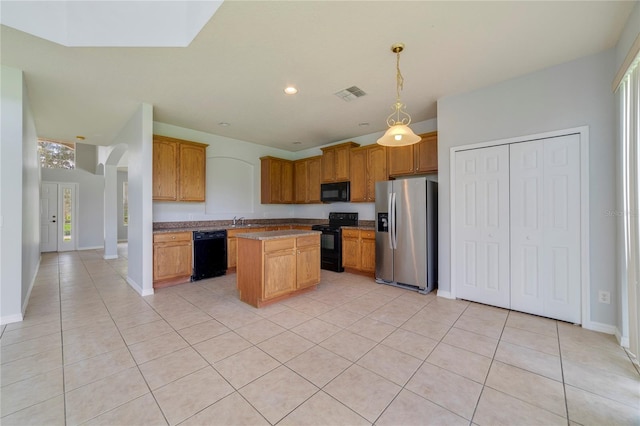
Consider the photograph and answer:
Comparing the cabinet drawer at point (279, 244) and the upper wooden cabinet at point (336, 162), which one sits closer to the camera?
the cabinet drawer at point (279, 244)

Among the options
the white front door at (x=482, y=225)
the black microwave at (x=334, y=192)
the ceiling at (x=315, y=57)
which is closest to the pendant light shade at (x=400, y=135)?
the ceiling at (x=315, y=57)

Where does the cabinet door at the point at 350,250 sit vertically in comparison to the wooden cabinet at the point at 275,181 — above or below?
below

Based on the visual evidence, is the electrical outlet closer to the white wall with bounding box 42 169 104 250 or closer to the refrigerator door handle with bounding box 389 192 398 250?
the refrigerator door handle with bounding box 389 192 398 250

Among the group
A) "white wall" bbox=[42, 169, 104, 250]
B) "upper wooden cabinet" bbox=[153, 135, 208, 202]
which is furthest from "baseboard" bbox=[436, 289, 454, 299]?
"white wall" bbox=[42, 169, 104, 250]

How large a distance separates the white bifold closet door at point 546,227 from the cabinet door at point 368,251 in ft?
6.90

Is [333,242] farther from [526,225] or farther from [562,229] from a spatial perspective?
[562,229]

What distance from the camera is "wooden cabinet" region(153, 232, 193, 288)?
4.18 meters

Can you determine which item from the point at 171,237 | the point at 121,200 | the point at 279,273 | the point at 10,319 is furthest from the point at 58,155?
the point at 279,273

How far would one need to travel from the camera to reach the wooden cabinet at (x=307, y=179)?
6.12 metres

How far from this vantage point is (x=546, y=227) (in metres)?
2.98

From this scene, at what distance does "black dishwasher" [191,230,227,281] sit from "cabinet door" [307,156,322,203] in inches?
84.5

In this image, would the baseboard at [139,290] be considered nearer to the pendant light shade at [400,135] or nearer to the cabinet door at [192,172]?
the cabinet door at [192,172]

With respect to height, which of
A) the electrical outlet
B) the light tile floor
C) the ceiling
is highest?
the ceiling

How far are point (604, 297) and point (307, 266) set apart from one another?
10.8 ft
